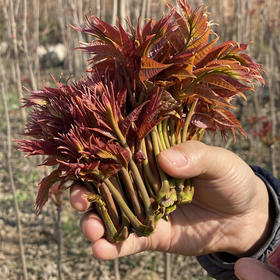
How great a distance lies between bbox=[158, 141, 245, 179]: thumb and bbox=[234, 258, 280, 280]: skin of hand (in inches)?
11.8

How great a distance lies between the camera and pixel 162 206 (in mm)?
875

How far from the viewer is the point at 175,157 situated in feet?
2.90

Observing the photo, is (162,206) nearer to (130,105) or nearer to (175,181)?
(175,181)

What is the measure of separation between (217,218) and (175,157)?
0.65 meters

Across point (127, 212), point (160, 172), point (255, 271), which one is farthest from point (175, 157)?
point (255, 271)

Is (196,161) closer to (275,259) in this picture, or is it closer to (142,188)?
(142,188)

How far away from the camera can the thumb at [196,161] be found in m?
0.88

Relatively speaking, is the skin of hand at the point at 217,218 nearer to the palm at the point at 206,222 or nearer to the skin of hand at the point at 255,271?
the palm at the point at 206,222

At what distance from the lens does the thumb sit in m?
0.88

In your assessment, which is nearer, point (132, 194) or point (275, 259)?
point (275, 259)

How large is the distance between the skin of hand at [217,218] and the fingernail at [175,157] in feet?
0.51

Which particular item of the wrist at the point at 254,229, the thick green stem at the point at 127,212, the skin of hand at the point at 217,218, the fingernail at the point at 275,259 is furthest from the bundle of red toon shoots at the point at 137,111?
the wrist at the point at 254,229

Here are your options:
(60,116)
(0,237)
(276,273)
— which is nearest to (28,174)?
(0,237)

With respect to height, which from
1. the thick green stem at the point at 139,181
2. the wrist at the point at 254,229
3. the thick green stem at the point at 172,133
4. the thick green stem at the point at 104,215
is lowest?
the wrist at the point at 254,229
